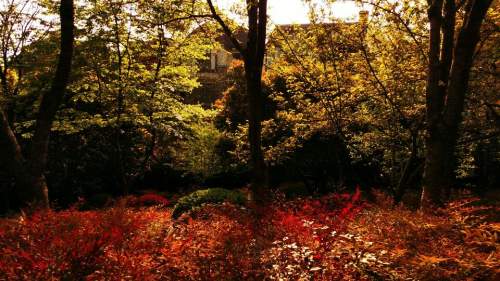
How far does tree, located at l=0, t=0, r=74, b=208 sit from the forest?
0.09ft

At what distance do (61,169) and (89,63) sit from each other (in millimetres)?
10206

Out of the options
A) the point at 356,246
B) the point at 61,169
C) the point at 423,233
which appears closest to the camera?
the point at 356,246

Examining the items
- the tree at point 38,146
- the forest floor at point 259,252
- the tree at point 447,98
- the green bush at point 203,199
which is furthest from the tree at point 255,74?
the forest floor at point 259,252

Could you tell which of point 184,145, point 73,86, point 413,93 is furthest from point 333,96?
point 184,145

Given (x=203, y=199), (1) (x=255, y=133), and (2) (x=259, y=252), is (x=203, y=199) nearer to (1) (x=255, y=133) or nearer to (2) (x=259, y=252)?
(1) (x=255, y=133)

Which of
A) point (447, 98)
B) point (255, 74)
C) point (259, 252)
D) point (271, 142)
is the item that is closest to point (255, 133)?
point (255, 74)

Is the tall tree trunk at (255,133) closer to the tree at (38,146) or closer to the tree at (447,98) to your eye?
the tree at (447,98)

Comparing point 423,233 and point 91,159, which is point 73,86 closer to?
point 91,159

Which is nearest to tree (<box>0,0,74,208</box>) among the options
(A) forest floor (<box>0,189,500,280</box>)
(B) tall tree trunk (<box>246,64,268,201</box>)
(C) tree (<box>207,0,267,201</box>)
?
(A) forest floor (<box>0,189,500,280</box>)

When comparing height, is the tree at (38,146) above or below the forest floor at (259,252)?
above

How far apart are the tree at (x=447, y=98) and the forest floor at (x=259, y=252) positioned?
→ 1.69 metres

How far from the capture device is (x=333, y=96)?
504 inches

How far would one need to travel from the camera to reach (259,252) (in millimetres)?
5934

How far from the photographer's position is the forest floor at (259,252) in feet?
14.4
